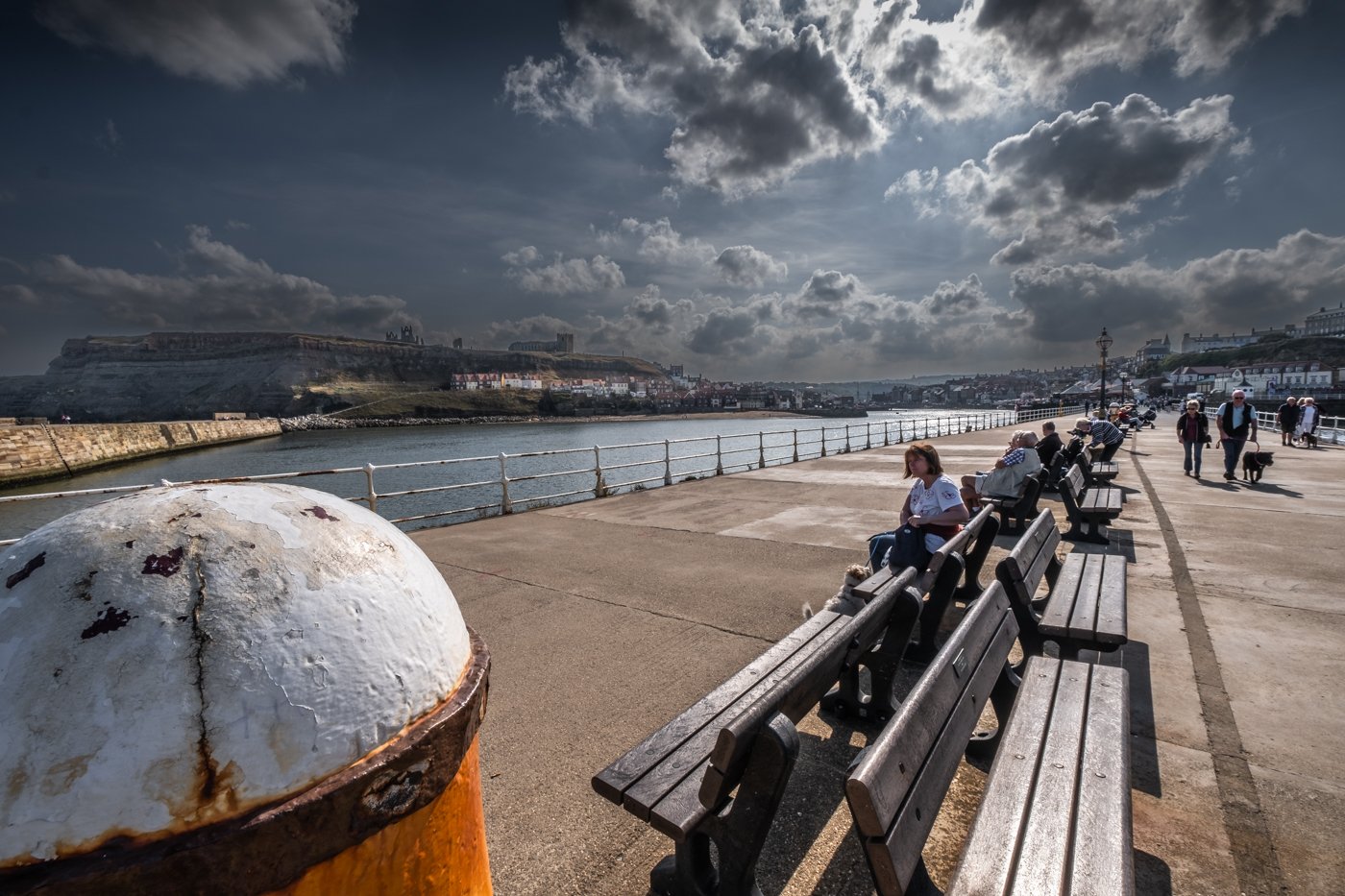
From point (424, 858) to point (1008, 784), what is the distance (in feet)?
5.38

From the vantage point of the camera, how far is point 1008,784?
178 cm

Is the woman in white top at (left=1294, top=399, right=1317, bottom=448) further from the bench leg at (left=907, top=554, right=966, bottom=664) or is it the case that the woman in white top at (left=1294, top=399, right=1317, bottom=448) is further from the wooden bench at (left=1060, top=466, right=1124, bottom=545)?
the bench leg at (left=907, top=554, right=966, bottom=664)

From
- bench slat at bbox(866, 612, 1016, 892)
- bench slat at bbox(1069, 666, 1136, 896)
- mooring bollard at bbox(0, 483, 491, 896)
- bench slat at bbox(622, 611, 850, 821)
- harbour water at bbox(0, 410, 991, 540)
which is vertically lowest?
harbour water at bbox(0, 410, 991, 540)

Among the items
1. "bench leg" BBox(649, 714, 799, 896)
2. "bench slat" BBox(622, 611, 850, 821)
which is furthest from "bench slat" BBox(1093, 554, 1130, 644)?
"bench leg" BBox(649, 714, 799, 896)

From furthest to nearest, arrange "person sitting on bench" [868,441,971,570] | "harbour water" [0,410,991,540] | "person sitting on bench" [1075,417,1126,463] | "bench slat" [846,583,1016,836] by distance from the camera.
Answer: "harbour water" [0,410,991,540]
"person sitting on bench" [1075,417,1126,463]
"person sitting on bench" [868,441,971,570]
"bench slat" [846,583,1016,836]

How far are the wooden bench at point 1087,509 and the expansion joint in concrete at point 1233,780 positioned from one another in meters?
1.82

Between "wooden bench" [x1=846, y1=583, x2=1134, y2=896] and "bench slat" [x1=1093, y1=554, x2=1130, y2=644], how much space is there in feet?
1.83

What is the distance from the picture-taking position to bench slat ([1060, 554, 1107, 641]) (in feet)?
9.46

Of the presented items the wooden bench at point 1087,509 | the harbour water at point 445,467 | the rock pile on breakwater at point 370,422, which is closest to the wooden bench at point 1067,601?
the wooden bench at point 1087,509

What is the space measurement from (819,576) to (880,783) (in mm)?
4012

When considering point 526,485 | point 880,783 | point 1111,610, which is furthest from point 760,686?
point 526,485

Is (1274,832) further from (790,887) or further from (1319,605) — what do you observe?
(1319,605)

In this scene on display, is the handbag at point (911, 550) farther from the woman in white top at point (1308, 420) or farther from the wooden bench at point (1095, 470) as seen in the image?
the woman in white top at point (1308, 420)

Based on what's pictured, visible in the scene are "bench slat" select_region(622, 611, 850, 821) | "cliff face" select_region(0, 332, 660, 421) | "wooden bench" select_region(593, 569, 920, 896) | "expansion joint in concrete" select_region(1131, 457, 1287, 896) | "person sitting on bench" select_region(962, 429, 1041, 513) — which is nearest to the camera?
"wooden bench" select_region(593, 569, 920, 896)
